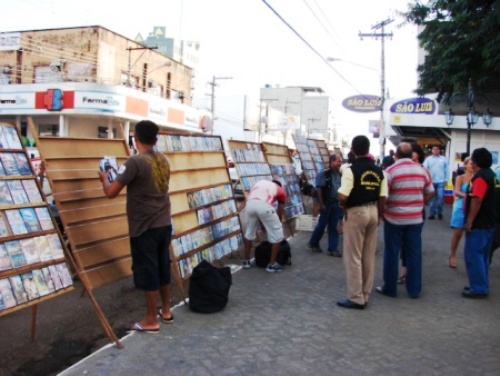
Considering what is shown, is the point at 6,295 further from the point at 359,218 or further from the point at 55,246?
the point at 359,218

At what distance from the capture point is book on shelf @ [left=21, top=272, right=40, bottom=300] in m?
3.70

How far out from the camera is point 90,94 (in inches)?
1165

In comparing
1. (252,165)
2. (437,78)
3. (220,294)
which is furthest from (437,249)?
(437,78)

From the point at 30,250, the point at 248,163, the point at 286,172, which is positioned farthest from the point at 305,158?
the point at 30,250

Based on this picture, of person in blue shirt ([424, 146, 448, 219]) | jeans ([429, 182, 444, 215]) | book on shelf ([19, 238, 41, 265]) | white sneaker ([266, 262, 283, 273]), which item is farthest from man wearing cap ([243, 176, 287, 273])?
jeans ([429, 182, 444, 215])

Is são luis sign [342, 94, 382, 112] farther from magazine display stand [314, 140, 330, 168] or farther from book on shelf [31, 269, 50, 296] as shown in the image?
book on shelf [31, 269, 50, 296]

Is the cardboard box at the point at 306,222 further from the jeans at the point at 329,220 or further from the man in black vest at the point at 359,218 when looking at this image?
the man in black vest at the point at 359,218

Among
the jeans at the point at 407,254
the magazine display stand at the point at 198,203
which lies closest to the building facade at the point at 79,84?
the magazine display stand at the point at 198,203

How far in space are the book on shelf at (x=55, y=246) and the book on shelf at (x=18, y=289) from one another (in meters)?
0.41

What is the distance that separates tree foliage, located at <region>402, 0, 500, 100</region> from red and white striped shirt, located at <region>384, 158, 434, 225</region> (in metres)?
8.96

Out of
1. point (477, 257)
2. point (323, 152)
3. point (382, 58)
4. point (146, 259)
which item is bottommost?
point (477, 257)

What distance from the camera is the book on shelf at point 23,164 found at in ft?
13.4

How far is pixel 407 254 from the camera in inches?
235

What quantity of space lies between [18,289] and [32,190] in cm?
89
